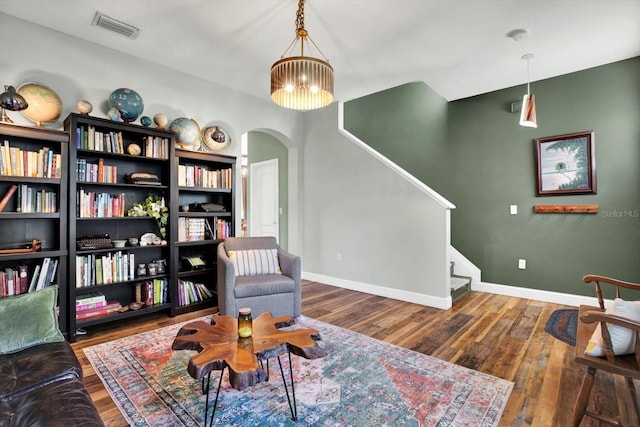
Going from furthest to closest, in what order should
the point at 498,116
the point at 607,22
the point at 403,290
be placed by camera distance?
the point at 498,116
the point at 403,290
the point at 607,22

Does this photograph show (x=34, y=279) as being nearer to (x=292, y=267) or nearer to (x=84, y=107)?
(x=84, y=107)

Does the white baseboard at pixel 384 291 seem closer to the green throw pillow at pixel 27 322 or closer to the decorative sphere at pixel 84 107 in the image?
the green throw pillow at pixel 27 322

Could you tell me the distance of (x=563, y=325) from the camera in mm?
3107

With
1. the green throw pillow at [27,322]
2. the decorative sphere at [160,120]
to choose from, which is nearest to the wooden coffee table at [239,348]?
the green throw pillow at [27,322]

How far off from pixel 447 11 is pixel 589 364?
8.66 ft

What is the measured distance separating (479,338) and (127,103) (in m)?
4.02

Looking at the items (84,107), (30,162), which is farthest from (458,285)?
(30,162)

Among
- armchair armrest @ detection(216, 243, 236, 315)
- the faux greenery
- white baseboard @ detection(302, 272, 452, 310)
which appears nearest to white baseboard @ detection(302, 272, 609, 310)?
white baseboard @ detection(302, 272, 452, 310)

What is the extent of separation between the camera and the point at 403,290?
3.99m

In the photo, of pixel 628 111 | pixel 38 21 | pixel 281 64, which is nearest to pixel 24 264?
pixel 38 21

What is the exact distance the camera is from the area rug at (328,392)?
169 centimetres

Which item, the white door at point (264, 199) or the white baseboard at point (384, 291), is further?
the white door at point (264, 199)

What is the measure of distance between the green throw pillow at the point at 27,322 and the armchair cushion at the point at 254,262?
1531 millimetres

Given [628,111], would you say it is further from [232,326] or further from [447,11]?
[232,326]
